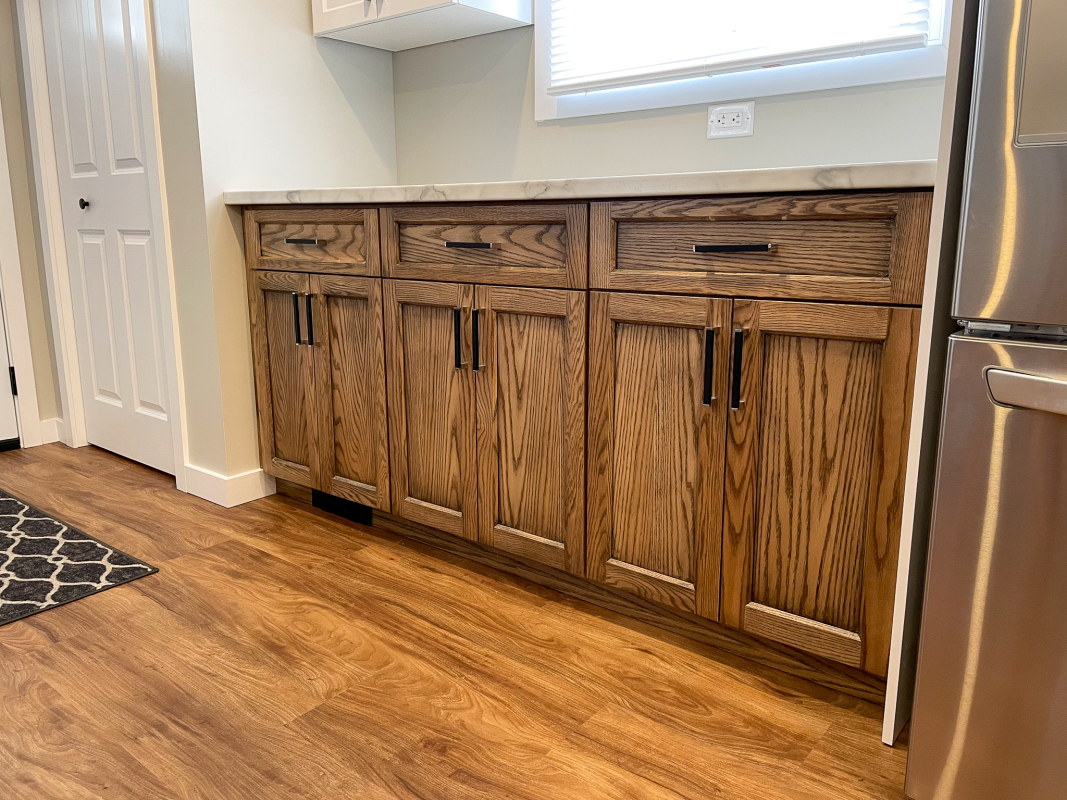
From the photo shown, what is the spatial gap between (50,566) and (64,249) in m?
1.40

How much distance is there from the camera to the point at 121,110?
2.46m

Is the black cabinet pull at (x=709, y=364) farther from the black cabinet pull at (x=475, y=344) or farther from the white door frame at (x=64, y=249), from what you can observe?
the white door frame at (x=64, y=249)

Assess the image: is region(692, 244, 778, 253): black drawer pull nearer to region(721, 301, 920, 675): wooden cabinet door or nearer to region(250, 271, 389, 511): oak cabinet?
region(721, 301, 920, 675): wooden cabinet door

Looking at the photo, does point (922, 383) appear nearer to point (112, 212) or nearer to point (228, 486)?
point (228, 486)

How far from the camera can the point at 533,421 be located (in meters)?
1.77

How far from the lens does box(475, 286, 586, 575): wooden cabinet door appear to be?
66.1 inches

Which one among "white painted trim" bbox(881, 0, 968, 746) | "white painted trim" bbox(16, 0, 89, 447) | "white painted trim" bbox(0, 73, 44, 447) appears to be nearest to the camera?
"white painted trim" bbox(881, 0, 968, 746)

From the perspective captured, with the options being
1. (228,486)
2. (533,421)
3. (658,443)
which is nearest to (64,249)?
(228,486)

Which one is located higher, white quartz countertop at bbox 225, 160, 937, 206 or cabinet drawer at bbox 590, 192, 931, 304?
white quartz countertop at bbox 225, 160, 937, 206

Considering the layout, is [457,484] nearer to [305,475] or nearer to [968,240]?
[305,475]

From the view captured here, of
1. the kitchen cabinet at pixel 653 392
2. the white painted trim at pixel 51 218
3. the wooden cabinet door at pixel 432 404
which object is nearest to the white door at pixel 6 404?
the white painted trim at pixel 51 218

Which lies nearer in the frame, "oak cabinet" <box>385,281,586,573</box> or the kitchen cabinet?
the kitchen cabinet

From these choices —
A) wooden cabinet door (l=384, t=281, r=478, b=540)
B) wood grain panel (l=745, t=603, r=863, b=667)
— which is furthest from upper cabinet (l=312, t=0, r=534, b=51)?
wood grain panel (l=745, t=603, r=863, b=667)

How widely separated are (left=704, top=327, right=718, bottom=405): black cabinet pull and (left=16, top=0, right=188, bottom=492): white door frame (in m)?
1.73
